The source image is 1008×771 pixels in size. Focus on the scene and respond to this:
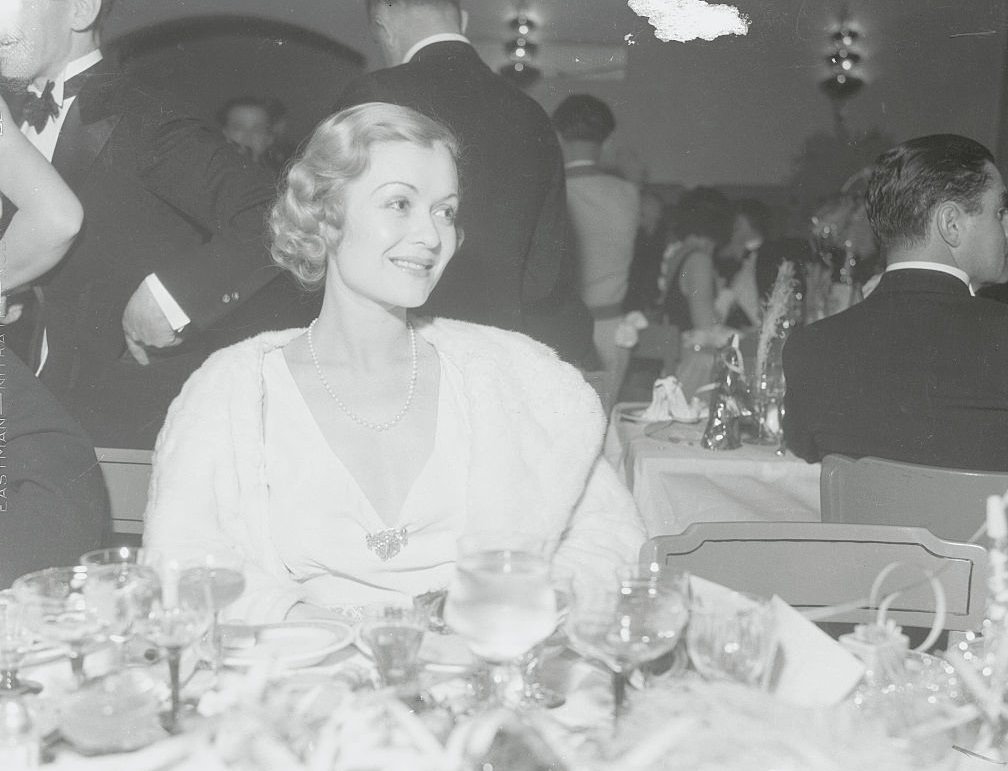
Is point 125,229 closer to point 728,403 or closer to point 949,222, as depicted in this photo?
point 728,403

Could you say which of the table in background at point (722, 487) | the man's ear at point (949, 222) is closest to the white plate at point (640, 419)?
the table in background at point (722, 487)

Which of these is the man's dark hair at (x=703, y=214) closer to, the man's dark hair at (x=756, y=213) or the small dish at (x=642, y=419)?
the man's dark hair at (x=756, y=213)

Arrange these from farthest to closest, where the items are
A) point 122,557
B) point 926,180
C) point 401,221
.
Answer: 1. point 926,180
2. point 401,221
3. point 122,557

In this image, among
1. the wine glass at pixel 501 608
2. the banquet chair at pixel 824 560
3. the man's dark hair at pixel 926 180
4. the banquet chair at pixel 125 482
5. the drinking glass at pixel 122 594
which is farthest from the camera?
the man's dark hair at pixel 926 180

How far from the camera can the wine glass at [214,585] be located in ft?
3.75

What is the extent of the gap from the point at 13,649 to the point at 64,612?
70 millimetres

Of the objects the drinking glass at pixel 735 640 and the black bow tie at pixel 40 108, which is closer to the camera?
the drinking glass at pixel 735 640

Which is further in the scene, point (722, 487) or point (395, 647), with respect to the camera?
point (722, 487)

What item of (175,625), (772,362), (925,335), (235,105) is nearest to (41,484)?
(235,105)

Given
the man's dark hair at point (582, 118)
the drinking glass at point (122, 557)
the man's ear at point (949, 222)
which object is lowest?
the drinking glass at point (122, 557)

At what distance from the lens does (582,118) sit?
2537 mm

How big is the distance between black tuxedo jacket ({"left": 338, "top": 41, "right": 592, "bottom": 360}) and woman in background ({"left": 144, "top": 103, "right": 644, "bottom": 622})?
54cm

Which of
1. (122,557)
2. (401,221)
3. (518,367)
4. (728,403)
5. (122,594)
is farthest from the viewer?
(728,403)

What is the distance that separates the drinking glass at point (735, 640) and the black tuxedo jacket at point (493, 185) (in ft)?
5.23
